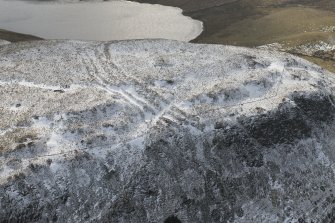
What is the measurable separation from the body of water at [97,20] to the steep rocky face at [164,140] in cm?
4345

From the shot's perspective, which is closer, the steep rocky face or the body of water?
the steep rocky face

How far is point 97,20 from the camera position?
96.9 m

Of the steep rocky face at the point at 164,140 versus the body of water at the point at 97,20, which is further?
the body of water at the point at 97,20

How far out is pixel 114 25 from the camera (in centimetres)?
9275

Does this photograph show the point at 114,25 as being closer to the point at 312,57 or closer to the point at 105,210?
the point at 312,57

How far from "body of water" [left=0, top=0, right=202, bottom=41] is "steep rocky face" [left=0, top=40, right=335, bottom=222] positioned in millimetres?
43450

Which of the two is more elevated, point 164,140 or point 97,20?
point 164,140

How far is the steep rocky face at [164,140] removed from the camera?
98.9ft

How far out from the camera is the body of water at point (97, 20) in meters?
87.2

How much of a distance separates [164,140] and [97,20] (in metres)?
68.8

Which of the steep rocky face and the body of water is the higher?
the steep rocky face

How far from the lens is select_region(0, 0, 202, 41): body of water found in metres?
87.2

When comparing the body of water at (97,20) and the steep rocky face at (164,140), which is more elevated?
the steep rocky face at (164,140)

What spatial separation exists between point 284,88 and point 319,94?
11.0 feet
